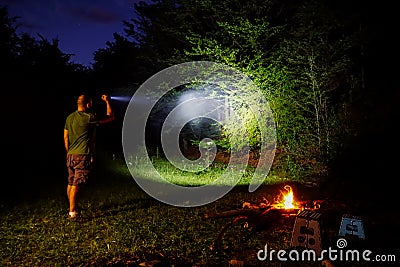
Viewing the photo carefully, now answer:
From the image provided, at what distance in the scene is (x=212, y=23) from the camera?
42.5 feet

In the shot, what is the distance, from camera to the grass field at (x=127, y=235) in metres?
4.41

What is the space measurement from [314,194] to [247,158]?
4287 millimetres

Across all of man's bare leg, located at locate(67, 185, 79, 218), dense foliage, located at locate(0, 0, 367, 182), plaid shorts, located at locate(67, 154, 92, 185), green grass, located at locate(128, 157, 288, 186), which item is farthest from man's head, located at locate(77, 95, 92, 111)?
dense foliage, located at locate(0, 0, 367, 182)

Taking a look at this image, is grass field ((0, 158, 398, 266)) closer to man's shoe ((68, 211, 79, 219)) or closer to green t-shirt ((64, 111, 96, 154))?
man's shoe ((68, 211, 79, 219))

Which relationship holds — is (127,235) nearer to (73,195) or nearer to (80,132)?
(73,195)

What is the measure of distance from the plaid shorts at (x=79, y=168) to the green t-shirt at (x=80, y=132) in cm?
8

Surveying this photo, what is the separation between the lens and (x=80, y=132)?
6129 mm

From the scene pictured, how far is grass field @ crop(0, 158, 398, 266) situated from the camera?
4.41m

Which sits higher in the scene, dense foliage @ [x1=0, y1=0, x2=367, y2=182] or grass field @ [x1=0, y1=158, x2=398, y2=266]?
dense foliage @ [x1=0, y1=0, x2=367, y2=182]

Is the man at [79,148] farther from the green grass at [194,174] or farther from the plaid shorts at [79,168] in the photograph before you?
the green grass at [194,174]

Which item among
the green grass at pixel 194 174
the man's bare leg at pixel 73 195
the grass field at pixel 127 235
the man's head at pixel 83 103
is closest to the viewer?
the grass field at pixel 127 235

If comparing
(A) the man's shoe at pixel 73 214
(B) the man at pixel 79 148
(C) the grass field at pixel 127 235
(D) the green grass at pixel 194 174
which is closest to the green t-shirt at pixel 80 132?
(B) the man at pixel 79 148

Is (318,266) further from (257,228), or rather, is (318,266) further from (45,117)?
(45,117)

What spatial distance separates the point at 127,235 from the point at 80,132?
1859mm
